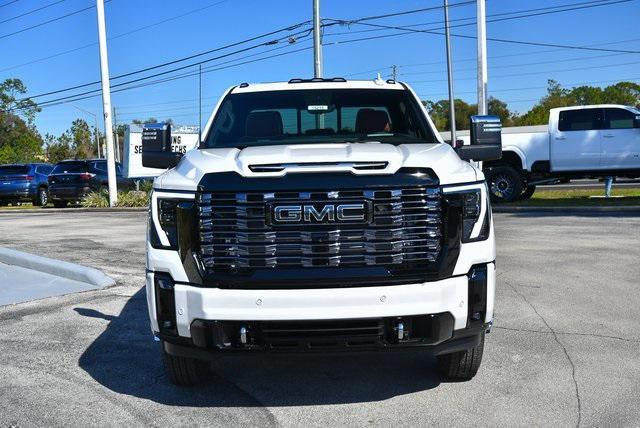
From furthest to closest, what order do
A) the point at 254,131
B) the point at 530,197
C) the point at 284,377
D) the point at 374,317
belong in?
the point at 530,197 < the point at 254,131 < the point at 284,377 < the point at 374,317

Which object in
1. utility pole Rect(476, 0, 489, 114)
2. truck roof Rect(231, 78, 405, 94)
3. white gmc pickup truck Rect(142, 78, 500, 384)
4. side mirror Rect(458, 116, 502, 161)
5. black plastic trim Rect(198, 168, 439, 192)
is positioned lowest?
white gmc pickup truck Rect(142, 78, 500, 384)

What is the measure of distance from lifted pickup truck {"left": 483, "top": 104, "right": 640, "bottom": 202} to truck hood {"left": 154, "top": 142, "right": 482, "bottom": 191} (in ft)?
47.9

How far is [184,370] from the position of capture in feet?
14.1

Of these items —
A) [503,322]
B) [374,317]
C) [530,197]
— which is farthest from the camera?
[530,197]

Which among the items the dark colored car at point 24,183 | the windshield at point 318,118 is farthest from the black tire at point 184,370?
the dark colored car at point 24,183

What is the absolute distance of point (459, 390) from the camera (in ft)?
14.1

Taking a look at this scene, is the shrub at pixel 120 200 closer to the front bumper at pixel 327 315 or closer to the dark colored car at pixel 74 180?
the dark colored car at pixel 74 180

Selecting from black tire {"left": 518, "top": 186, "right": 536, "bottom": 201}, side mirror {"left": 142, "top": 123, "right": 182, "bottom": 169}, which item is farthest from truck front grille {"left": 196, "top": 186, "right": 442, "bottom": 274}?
black tire {"left": 518, "top": 186, "right": 536, "bottom": 201}

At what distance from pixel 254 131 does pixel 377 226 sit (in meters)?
1.94

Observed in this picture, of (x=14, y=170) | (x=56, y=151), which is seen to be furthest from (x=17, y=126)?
(x=14, y=170)

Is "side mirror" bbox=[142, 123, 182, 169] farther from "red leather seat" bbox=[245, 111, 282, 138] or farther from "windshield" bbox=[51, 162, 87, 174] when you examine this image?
"windshield" bbox=[51, 162, 87, 174]

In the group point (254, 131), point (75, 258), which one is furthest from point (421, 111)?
point (75, 258)

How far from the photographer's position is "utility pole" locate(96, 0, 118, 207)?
24.2m

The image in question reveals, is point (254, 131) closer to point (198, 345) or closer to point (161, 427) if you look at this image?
point (198, 345)
